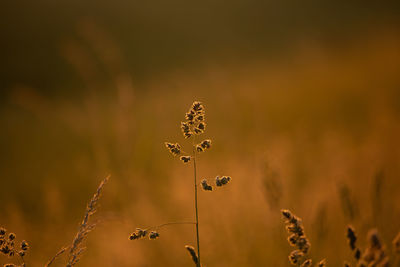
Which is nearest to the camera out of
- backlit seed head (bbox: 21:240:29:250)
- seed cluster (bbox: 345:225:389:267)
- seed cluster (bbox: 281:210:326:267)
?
seed cluster (bbox: 345:225:389:267)

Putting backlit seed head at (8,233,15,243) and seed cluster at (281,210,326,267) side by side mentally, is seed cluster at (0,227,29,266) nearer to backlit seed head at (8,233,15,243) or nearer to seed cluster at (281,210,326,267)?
backlit seed head at (8,233,15,243)

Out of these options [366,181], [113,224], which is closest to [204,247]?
[113,224]

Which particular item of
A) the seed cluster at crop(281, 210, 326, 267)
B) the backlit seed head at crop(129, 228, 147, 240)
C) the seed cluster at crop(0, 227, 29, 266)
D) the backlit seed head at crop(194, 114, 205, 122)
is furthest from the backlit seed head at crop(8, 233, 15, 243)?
the seed cluster at crop(281, 210, 326, 267)

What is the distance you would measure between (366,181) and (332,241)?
0.55 meters

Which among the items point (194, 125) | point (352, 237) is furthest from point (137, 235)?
point (352, 237)

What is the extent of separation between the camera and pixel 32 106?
254 centimetres

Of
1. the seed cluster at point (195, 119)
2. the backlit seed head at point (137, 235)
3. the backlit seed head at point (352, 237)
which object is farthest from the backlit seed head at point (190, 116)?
the backlit seed head at point (352, 237)

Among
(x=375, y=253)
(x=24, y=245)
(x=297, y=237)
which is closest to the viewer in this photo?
(x=375, y=253)

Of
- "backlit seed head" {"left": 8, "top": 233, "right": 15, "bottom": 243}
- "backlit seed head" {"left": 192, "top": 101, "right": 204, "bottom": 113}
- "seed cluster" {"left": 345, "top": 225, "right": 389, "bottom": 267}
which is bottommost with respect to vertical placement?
"seed cluster" {"left": 345, "top": 225, "right": 389, "bottom": 267}

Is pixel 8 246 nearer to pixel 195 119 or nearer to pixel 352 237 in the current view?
pixel 195 119

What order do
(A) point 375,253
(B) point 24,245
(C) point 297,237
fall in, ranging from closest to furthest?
(A) point 375,253 < (C) point 297,237 < (B) point 24,245

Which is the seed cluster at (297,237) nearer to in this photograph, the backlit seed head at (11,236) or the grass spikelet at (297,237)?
the grass spikelet at (297,237)

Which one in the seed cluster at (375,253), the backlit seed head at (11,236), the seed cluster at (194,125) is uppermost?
the seed cluster at (194,125)

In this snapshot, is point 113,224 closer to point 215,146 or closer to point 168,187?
point 168,187
